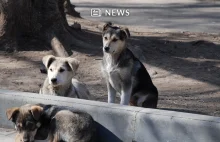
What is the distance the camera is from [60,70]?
28.5ft

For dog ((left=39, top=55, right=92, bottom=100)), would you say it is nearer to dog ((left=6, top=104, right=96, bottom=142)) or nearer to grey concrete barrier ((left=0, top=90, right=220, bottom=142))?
grey concrete barrier ((left=0, top=90, right=220, bottom=142))

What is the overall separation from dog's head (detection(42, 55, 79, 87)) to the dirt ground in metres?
1.31

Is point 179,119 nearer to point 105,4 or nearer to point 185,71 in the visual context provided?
point 185,71

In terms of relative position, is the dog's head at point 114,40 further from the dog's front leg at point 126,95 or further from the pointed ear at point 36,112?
the pointed ear at point 36,112

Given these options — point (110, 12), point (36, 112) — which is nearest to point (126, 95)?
point (36, 112)

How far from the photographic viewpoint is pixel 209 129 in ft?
23.6

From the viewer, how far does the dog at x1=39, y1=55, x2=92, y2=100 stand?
28.5ft

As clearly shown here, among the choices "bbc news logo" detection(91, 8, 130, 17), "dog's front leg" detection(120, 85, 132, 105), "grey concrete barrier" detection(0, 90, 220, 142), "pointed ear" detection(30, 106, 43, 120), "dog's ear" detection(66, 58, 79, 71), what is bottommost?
"bbc news logo" detection(91, 8, 130, 17)

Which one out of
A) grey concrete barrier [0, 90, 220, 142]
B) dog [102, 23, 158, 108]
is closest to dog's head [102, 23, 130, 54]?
dog [102, 23, 158, 108]

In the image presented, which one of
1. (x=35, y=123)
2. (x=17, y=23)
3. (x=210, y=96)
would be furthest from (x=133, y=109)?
(x=17, y=23)

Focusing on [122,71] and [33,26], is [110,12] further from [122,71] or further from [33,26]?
[122,71]

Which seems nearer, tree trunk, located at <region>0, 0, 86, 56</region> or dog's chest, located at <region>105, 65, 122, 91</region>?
dog's chest, located at <region>105, 65, 122, 91</region>

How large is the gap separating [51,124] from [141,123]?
3.52 feet

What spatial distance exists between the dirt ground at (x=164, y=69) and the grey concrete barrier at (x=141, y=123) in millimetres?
1587
